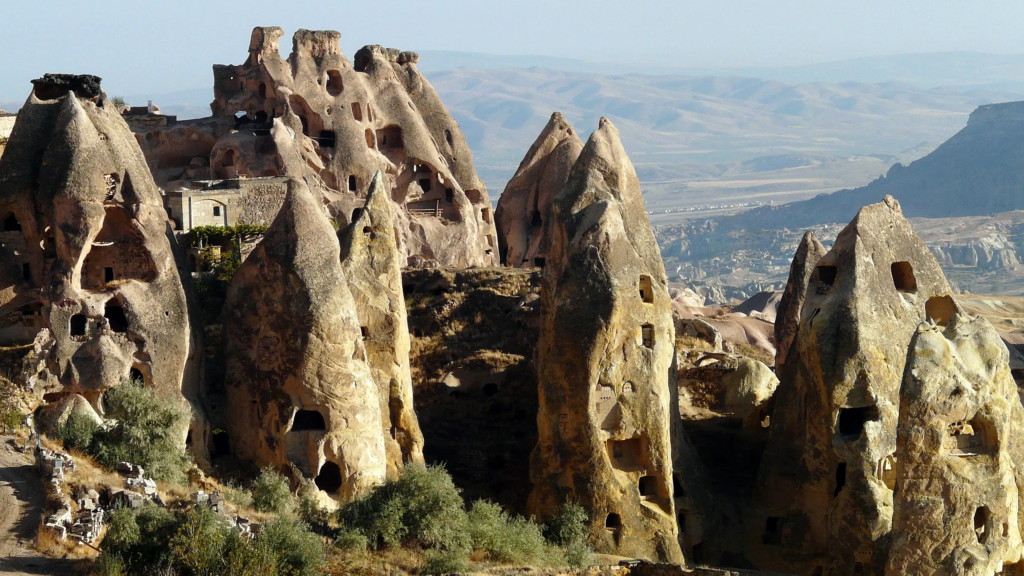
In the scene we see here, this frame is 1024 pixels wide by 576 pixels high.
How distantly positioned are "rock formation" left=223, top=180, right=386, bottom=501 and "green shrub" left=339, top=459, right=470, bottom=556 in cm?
323

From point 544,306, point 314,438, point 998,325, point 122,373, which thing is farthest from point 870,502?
point 998,325

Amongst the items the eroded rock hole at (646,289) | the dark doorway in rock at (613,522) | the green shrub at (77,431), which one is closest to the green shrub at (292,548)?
the green shrub at (77,431)

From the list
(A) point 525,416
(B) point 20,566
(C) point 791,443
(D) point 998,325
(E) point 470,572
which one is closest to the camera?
(B) point 20,566

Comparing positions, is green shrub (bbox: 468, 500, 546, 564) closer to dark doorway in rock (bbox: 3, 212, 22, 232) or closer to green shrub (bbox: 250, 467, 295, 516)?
green shrub (bbox: 250, 467, 295, 516)

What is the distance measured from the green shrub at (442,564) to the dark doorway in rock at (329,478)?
567cm

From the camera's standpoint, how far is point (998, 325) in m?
69.1

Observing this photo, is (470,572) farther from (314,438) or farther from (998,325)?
(998,325)

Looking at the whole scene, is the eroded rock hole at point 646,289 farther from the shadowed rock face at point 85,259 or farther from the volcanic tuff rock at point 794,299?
the shadowed rock face at point 85,259

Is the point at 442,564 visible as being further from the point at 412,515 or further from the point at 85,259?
the point at 85,259

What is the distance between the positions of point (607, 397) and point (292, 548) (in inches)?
392

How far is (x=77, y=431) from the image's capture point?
31.0 metres

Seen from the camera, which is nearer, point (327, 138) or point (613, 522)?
point (613, 522)

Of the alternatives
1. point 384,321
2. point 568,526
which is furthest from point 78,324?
point 568,526

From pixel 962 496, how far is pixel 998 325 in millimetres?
43007
